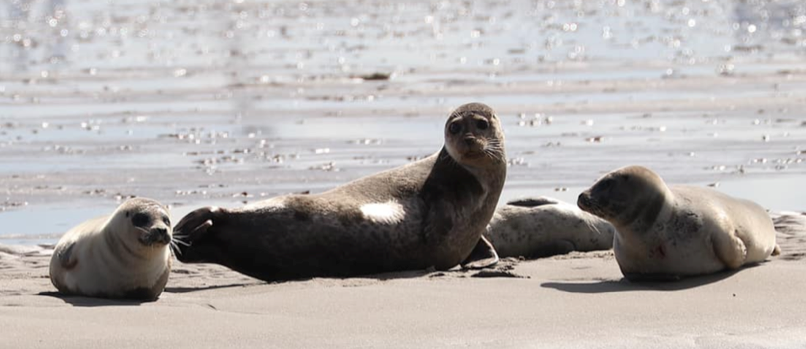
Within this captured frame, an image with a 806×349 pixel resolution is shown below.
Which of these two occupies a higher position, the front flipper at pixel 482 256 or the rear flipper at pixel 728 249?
the rear flipper at pixel 728 249

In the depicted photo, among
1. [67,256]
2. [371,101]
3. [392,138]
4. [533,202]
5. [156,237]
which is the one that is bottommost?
[371,101]

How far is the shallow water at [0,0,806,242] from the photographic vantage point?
1209 cm

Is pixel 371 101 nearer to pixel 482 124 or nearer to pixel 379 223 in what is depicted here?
pixel 482 124

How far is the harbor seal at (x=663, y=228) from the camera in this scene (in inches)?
292

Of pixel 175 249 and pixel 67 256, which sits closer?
pixel 67 256

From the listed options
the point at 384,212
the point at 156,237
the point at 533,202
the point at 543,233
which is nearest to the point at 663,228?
the point at 384,212

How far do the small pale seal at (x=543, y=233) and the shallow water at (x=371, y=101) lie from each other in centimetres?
147

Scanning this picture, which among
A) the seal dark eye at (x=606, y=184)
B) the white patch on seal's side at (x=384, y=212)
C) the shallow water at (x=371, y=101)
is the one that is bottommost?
the shallow water at (x=371, y=101)

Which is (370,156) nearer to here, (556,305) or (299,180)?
(299,180)

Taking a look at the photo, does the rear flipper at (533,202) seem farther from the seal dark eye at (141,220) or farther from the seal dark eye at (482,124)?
the seal dark eye at (141,220)

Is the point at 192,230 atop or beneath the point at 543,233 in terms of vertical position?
atop

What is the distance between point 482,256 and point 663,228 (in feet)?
4.88

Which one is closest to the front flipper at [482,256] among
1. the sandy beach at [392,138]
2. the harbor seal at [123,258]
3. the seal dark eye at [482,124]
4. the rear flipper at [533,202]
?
the sandy beach at [392,138]

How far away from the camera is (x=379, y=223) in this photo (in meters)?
8.33
